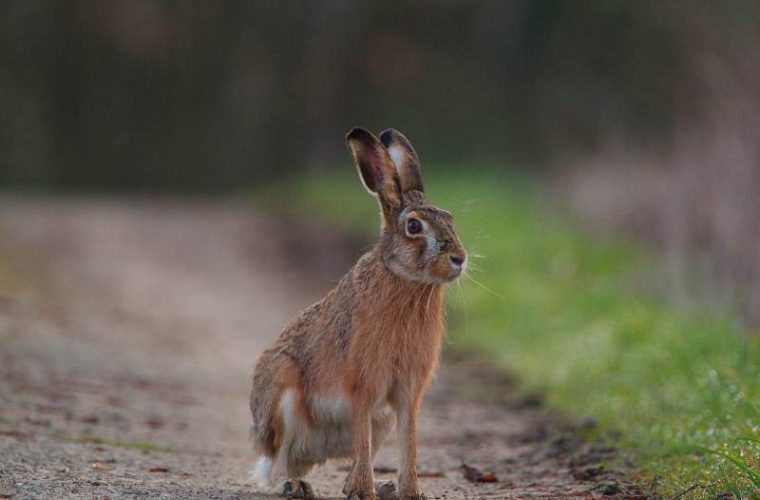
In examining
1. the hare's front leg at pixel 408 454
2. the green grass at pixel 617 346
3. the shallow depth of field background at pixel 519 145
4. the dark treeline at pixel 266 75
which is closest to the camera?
the hare's front leg at pixel 408 454

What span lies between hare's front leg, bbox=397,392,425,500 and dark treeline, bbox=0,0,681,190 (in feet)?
72.7

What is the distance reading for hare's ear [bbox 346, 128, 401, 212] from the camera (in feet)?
19.4

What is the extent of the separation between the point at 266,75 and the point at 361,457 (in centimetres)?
2616

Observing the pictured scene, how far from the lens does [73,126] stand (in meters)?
29.6

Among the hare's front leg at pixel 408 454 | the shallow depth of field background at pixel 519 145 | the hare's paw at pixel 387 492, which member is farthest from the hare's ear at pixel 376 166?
the shallow depth of field background at pixel 519 145

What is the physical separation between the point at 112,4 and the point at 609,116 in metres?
15.1

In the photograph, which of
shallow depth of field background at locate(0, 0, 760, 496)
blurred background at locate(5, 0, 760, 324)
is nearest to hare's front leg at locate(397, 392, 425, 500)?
shallow depth of field background at locate(0, 0, 760, 496)

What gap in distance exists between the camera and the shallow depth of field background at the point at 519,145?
842cm

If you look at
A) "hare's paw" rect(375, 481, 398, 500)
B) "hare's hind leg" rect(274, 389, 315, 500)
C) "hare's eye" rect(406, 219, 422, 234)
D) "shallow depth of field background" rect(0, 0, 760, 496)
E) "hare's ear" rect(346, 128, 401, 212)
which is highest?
"shallow depth of field background" rect(0, 0, 760, 496)

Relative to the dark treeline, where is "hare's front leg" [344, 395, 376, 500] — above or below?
below

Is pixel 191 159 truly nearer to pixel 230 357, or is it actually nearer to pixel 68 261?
pixel 68 261

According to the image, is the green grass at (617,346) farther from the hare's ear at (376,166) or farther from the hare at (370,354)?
the hare's ear at (376,166)

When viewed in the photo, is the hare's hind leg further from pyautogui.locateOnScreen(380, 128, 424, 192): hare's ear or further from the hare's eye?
pyautogui.locateOnScreen(380, 128, 424, 192): hare's ear

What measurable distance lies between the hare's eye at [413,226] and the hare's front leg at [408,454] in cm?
77
